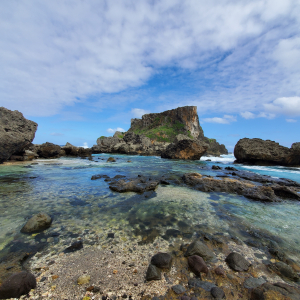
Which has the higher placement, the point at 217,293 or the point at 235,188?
the point at 235,188

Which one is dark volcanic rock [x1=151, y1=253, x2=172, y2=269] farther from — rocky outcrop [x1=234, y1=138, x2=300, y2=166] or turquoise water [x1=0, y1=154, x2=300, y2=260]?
rocky outcrop [x1=234, y1=138, x2=300, y2=166]

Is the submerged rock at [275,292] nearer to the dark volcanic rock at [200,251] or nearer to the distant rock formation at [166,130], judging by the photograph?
the dark volcanic rock at [200,251]

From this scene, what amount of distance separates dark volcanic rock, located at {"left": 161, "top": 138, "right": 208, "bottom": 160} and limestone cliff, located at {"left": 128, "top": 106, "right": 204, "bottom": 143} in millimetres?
58235

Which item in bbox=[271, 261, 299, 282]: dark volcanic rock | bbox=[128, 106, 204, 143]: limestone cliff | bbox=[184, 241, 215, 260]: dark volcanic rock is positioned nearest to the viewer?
bbox=[271, 261, 299, 282]: dark volcanic rock

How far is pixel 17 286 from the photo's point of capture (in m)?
2.37

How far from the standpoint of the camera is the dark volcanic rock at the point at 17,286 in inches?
90.0

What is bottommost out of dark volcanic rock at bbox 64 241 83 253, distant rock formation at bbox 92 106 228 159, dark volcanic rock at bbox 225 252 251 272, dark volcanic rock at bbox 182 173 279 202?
dark volcanic rock at bbox 64 241 83 253

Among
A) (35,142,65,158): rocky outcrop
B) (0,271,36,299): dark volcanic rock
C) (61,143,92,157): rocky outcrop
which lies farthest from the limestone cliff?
(0,271,36,299): dark volcanic rock

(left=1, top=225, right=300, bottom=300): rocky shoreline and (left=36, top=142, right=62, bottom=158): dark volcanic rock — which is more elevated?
(left=36, top=142, right=62, bottom=158): dark volcanic rock

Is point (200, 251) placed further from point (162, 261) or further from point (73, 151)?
point (73, 151)

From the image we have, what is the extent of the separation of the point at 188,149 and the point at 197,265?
3957 cm

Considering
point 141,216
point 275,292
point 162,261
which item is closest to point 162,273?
point 162,261

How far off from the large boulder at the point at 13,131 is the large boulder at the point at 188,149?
32850 mm

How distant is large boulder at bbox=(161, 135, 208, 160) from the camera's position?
4078cm
